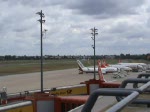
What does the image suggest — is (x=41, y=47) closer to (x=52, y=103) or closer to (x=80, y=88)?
(x=80, y=88)

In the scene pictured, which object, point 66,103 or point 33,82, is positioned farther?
point 33,82

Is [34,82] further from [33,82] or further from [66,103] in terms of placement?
[66,103]

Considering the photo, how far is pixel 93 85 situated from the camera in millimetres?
31234

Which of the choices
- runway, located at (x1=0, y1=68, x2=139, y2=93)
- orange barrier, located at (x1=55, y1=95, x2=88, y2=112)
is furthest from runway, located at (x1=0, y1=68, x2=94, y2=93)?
orange barrier, located at (x1=55, y1=95, x2=88, y2=112)

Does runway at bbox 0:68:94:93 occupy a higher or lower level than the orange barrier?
lower

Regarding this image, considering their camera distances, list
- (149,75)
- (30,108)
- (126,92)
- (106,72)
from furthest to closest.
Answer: (106,72) < (30,108) < (149,75) < (126,92)

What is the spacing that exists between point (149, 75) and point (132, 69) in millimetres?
106241

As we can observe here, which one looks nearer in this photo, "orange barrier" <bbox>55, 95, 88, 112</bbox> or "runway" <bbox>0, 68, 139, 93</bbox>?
"orange barrier" <bbox>55, 95, 88, 112</bbox>

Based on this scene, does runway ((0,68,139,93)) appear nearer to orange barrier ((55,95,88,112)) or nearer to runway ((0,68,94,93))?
runway ((0,68,94,93))

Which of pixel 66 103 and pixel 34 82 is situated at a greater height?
pixel 66 103

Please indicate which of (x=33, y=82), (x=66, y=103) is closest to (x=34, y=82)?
(x=33, y=82)

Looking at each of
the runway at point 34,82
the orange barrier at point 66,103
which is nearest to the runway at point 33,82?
the runway at point 34,82

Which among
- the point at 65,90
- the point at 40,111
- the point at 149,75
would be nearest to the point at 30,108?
the point at 40,111

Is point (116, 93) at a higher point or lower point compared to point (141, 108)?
higher
